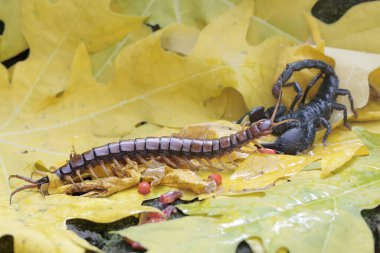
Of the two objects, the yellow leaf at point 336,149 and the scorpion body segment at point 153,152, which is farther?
the scorpion body segment at point 153,152

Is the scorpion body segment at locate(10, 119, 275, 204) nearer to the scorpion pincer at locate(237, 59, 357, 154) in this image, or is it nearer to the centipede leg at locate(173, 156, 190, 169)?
the centipede leg at locate(173, 156, 190, 169)

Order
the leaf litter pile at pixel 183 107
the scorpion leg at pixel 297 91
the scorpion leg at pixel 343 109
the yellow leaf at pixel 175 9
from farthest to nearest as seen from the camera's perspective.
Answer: the yellow leaf at pixel 175 9 < the scorpion leg at pixel 297 91 < the scorpion leg at pixel 343 109 < the leaf litter pile at pixel 183 107

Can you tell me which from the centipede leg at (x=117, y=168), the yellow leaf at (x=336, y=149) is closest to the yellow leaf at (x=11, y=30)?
the centipede leg at (x=117, y=168)

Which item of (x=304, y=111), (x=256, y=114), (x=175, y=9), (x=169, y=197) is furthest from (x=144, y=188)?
(x=175, y=9)

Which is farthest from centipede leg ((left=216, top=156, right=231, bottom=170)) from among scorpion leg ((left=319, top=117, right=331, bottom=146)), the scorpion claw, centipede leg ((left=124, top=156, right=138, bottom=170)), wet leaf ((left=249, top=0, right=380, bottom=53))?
wet leaf ((left=249, top=0, right=380, bottom=53))

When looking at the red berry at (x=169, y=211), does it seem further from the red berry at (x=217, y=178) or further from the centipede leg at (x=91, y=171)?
the centipede leg at (x=91, y=171)

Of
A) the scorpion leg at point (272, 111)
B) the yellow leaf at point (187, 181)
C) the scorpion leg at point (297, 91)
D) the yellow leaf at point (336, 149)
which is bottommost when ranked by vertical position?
the yellow leaf at point (336, 149)

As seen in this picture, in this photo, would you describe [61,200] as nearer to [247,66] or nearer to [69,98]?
[69,98]
